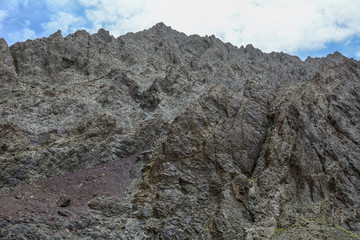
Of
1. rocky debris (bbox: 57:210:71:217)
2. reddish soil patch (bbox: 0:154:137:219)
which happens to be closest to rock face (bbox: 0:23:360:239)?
rocky debris (bbox: 57:210:71:217)

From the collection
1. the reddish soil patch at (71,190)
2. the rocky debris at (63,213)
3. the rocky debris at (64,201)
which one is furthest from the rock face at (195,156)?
the rocky debris at (64,201)

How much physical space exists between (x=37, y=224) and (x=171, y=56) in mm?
62806

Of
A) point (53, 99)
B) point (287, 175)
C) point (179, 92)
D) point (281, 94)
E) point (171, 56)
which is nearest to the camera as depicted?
point (287, 175)

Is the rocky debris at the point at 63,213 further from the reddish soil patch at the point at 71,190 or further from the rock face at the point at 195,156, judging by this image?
the reddish soil patch at the point at 71,190

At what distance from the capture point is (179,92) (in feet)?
168

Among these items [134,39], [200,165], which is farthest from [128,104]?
[134,39]

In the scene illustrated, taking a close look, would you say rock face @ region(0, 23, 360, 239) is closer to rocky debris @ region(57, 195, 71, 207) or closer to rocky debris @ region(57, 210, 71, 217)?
rocky debris @ region(57, 210, 71, 217)

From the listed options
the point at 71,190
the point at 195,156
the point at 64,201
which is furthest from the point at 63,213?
the point at 195,156

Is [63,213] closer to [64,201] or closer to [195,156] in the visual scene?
[64,201]

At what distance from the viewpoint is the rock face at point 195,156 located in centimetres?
2150

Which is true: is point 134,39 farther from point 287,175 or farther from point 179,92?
point 287,175

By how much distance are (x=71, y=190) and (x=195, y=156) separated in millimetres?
13460

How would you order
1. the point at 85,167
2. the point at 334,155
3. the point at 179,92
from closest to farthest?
the point at 334,155, the point at 85,167, the point at 179,92

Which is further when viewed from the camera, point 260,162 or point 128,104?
point 128,104
